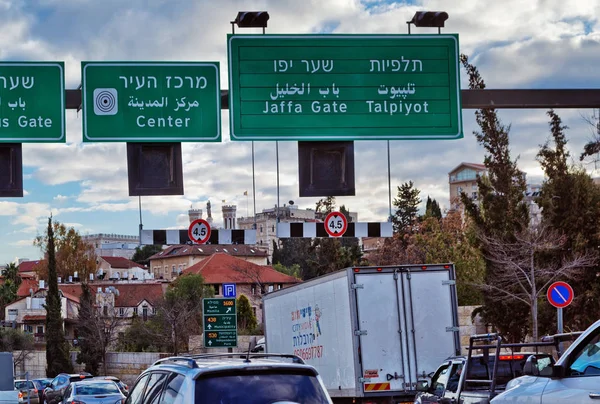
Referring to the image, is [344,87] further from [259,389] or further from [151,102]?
[259,389]

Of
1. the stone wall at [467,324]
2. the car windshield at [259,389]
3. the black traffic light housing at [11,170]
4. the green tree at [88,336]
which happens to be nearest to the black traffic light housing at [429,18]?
the black traffic light housing at [11,170]

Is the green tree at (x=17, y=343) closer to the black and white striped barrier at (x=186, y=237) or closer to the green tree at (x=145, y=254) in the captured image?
the black and white striped barrier at (x=186, y=237)

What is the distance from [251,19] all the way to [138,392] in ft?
28.7

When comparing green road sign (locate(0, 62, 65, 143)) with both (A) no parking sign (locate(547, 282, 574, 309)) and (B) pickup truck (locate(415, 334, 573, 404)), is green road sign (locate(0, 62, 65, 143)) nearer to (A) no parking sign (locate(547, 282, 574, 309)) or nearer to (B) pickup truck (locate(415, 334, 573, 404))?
(B) pickup truck (locate(415, 334, 573, 404))

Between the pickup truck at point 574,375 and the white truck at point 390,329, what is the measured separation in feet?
33.3

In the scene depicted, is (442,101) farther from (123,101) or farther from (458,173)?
(458,173)

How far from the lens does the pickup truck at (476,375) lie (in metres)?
13.6

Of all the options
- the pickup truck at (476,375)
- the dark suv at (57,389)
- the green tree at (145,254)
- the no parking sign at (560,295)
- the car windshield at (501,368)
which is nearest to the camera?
the pickup truck at (476,375)

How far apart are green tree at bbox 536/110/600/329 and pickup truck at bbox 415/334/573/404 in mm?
22441

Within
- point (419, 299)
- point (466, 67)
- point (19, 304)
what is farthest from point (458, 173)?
point (419, 299)

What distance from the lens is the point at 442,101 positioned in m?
17.5

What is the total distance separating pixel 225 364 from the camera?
8.40 m

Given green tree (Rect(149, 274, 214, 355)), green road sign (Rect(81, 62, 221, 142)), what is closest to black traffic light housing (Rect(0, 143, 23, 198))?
green road sign (Rect(81, 62, 221, 142))

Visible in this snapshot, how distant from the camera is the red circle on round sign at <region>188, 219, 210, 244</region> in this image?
24547 millimetres
